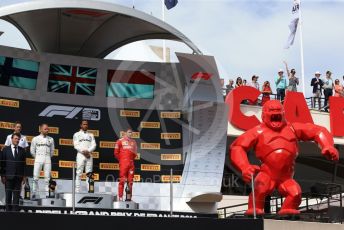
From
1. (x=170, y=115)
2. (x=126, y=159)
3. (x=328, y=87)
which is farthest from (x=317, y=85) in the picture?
(x=126, y=159)

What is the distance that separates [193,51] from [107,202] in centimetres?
391

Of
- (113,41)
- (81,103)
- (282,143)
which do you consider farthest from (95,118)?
(282,143)

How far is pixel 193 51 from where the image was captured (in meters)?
16.4

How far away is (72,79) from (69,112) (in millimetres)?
722

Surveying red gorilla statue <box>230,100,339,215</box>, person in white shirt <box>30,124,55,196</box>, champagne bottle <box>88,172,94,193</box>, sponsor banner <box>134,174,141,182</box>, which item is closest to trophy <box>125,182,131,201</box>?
champagne bottle <box>88,172,94,193</box>

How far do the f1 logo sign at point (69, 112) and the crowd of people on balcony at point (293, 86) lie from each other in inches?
263

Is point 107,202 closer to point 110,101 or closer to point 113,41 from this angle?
point 110,101

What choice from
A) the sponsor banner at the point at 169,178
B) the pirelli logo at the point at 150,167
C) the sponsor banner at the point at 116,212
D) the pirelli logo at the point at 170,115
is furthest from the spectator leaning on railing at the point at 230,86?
the sponsor banner at the point at 116,212

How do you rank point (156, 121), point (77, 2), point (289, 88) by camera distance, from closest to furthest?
1. point (77, 2)
2. point (156, 121)
3. point (289, 88)

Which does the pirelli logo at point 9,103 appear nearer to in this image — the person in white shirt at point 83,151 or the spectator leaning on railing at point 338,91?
the person in white shirt at point 83,151

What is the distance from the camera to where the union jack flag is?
17.0 meters

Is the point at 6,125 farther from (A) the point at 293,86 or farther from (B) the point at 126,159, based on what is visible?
(A) the point at 293,86

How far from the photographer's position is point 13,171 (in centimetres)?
1303

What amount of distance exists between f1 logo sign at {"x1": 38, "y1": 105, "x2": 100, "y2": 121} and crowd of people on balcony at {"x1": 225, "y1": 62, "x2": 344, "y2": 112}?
669 cm
